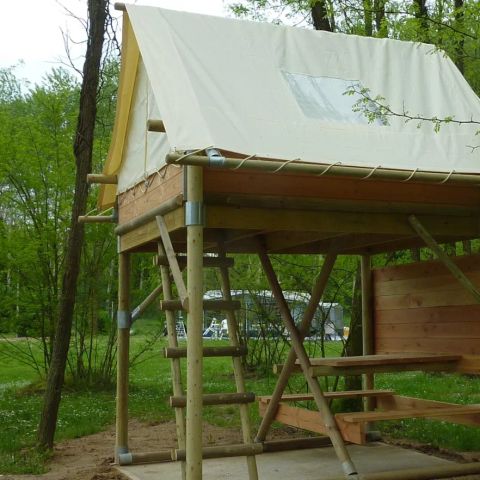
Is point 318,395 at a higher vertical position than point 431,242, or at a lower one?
lower

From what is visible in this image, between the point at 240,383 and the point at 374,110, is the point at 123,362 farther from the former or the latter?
the point at 374,110

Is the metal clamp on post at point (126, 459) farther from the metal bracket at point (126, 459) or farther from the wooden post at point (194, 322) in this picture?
the wooden post at point (194, 322)

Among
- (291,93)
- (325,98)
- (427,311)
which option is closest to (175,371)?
(291,93)

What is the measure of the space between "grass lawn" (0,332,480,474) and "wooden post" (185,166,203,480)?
290 centimetres

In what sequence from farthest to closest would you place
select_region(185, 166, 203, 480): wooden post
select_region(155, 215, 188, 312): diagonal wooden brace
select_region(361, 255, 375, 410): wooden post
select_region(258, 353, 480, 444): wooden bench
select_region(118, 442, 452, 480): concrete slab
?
select_region(361, 255, 375, 410): wooden post
select_region(118, 442, 452, 480): concrete slab
select_region(258, 353, 480, 444): wooden bench
select_region(155, 215, 188, 312): diagonal wooden brace
select_region(185, 166, 203, 480): wooden post

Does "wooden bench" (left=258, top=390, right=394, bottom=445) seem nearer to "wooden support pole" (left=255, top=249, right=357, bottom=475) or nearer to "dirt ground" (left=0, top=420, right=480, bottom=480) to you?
"wooden support pole" (left=255, top=249, right=357, bottom=475)

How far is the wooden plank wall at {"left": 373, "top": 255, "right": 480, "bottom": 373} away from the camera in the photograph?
706cm

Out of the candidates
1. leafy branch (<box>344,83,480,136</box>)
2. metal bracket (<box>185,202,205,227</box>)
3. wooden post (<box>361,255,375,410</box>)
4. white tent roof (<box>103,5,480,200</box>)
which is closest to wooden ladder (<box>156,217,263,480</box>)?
metal bracket (<box>185,202,205,227</box>)

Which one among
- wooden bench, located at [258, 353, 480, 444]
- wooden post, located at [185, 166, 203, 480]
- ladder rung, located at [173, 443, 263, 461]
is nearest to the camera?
wooden post, located at [185, 166, 203, 480]

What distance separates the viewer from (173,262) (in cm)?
568

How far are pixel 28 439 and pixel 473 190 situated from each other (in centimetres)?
573

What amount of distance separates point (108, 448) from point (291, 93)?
185 inches

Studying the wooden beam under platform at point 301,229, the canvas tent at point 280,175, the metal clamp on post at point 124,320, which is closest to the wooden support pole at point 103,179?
the canvas tent at point 280,175

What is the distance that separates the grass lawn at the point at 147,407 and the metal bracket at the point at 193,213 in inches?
137
